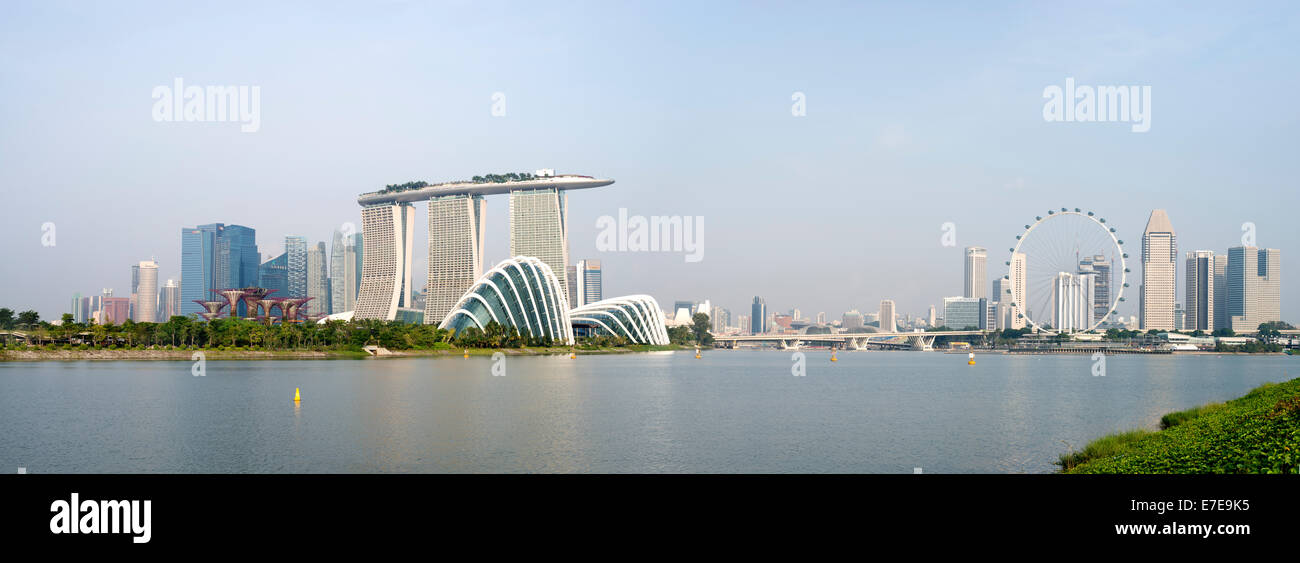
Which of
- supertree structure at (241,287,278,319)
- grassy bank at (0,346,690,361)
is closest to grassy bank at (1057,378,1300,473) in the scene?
grassy bank at (0,346,690,361)

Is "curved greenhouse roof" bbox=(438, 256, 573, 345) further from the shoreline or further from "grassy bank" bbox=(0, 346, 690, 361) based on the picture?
"grassy bank" bbox=(0, 346, 690, 361)

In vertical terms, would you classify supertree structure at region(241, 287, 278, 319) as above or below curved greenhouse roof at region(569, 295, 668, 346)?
above
